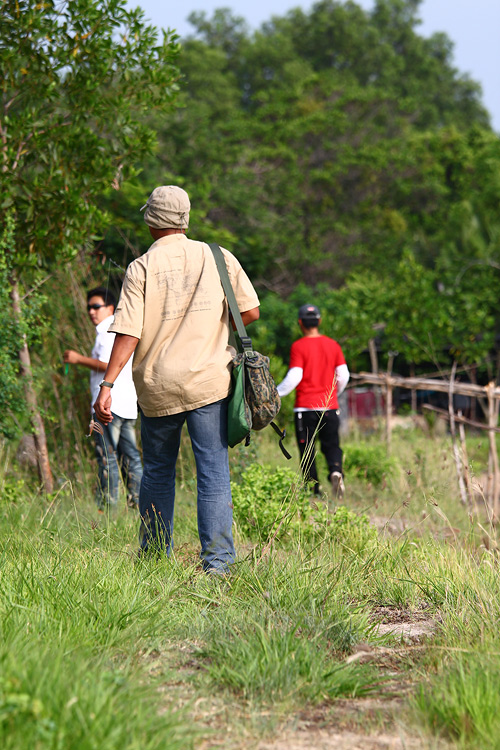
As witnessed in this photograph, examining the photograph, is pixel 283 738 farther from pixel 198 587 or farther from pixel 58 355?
pixel 58 355

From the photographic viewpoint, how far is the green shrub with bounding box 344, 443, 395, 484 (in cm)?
778

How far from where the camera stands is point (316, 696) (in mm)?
2426

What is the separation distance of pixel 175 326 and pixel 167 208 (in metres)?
0.55

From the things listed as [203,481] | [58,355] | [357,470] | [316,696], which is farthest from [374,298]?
[316,696]

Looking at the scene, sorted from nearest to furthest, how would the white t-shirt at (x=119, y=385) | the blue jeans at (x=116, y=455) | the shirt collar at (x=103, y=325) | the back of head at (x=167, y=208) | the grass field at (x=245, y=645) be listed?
the grass field at (x=245, y=645) < the back of head at (x=167, y=208) < the white t-shirt at (x=119, y=385) < the blue jeans at (x=116, y=455) < the shirt collar at (x=103, y=325)

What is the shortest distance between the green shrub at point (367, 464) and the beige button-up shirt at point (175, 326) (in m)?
4.23

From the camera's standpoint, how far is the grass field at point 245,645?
212 cm

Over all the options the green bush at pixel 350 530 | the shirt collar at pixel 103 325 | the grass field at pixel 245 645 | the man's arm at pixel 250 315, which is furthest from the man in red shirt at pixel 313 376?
the man's arm at pixel 250 315

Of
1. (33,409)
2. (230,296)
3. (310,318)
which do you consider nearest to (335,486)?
(310,318)

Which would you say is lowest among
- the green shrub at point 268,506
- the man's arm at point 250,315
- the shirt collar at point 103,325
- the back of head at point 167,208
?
the green shrub at point 268,506

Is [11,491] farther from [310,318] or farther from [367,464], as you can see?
[367,464]

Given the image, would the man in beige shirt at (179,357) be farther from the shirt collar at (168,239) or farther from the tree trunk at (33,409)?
the tree trunk at (33,409)

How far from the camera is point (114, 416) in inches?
213

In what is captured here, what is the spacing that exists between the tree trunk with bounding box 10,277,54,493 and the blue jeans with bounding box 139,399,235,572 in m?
2.03
